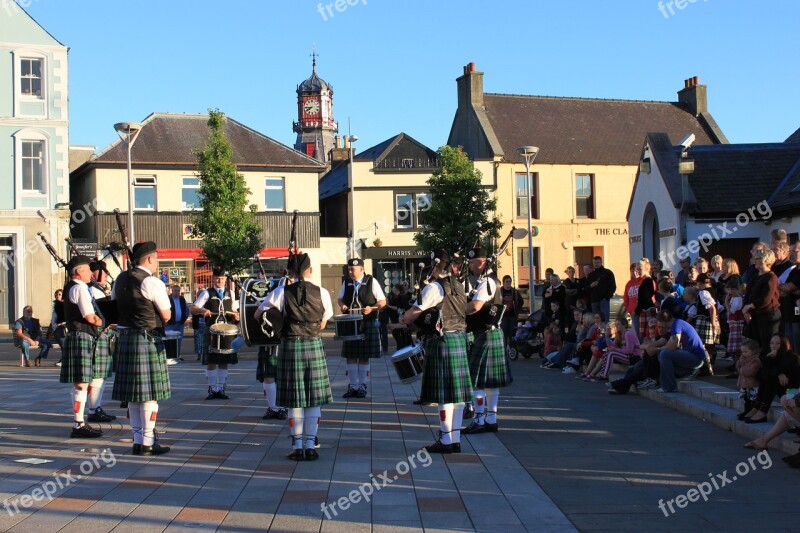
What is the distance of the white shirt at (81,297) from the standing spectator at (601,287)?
913 cm

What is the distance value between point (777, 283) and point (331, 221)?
1245 inches

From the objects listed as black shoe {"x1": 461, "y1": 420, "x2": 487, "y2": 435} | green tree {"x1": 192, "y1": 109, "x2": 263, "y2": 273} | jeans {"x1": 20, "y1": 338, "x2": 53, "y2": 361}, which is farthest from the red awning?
black shoe {"x1": 461, "y1": 420, "x2": 487, "y2": 435}

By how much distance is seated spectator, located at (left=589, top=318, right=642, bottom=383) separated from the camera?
12.7 m

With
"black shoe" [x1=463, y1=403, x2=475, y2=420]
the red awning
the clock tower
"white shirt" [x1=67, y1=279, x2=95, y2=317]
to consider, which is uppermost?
the clock tower

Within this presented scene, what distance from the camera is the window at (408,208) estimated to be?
36344mm

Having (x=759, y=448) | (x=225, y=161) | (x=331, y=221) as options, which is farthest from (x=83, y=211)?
(x=759, y=448)

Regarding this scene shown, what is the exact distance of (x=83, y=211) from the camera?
3378 centimetres

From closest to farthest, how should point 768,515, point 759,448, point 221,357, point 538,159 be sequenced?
1. point 768,515
2. point 759,448
3. point 221,357
4. point 538,159

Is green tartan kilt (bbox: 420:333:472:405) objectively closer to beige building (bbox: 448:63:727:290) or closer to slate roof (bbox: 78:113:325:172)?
slate roof (bbox: 78:113:325:172)

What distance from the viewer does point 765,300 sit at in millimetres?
9383

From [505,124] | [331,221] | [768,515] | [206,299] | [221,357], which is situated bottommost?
[768,515]

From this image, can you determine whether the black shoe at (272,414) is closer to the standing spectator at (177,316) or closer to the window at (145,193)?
the standing spectator at (177,316)

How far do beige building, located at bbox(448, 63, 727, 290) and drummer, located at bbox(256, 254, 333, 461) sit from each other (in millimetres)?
28896

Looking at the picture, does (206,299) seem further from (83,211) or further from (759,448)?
(83,211)
